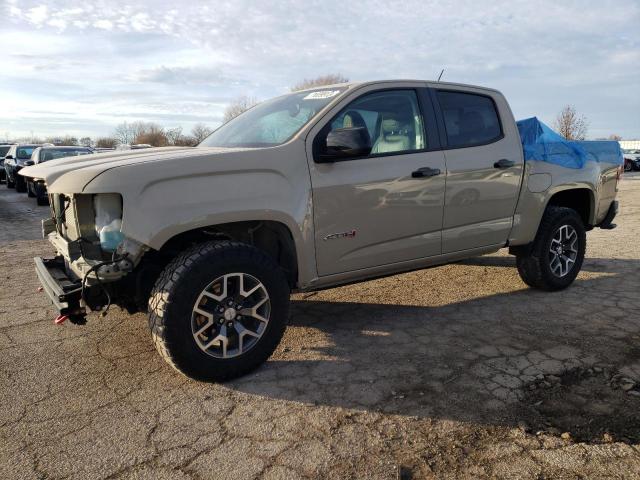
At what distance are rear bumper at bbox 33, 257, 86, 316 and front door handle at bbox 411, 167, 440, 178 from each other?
2.43m

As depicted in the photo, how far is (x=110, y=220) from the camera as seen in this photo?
3.03 m

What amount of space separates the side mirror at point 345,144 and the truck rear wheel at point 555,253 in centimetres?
247

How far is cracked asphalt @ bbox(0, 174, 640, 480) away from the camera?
2408 millimetres

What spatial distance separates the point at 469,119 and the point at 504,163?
49cm

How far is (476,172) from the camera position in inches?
168

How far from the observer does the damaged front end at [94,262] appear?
292 cm

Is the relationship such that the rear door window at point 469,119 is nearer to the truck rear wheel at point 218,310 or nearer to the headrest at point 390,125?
the headrest at point 390,125

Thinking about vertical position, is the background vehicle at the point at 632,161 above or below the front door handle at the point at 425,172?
below

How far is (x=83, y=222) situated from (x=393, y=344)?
2303 mm

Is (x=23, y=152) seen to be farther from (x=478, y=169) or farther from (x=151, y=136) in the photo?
(x=151, y=136)

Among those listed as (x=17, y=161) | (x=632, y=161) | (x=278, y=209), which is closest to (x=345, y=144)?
(x=278, y=209)

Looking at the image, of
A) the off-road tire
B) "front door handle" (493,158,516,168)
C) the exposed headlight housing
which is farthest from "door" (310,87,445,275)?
the off-road tire

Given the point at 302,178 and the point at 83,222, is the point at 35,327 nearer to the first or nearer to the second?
the point at 83,222

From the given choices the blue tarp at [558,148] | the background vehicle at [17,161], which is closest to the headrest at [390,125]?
the blue tarp at [558,148]
